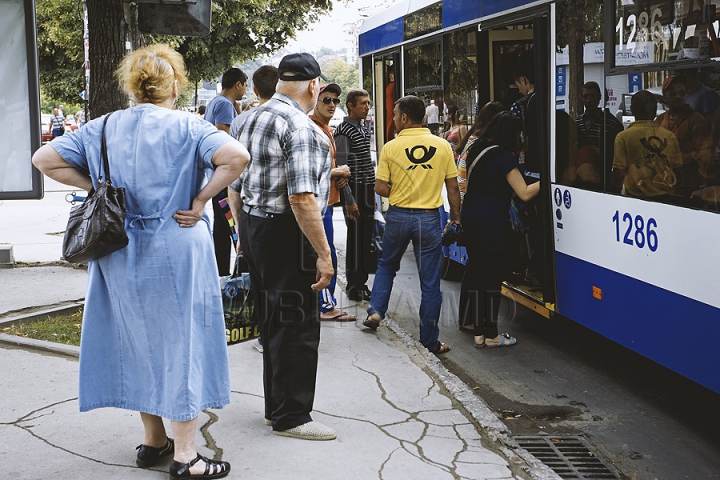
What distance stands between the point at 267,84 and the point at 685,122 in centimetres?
270

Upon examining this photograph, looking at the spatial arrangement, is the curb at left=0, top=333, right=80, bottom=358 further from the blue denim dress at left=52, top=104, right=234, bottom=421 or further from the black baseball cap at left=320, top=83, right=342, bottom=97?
the black baseball cap at left=320, top=83, right=342, bottom=97

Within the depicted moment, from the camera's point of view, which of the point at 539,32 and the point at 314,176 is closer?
the point at 314,176

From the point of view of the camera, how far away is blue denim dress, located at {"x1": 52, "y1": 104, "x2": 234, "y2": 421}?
362 centimetres

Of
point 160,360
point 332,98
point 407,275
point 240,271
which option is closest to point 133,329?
point 160,360

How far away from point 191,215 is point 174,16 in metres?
3.15

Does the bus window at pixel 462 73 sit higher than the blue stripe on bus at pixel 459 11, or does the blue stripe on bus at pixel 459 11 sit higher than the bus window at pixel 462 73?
the blue stripe on bus at pixel 459 11

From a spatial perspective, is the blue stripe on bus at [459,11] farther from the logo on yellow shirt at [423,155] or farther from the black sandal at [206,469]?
the black sandal at [206,469]

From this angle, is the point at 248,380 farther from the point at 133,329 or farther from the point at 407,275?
the point at 407,275

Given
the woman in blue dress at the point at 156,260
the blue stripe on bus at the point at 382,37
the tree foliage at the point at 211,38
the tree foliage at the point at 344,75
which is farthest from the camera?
the tree foliage at the point at 344,75

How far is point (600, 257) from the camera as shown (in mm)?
5629

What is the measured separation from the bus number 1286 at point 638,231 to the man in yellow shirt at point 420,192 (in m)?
1.38

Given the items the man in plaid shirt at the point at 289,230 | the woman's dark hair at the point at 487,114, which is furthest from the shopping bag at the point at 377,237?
the man in plaid shirt at the point at 289,230

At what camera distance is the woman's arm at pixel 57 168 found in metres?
3.62

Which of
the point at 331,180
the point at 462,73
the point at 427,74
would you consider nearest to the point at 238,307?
the point at 331,180
